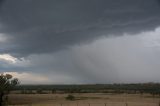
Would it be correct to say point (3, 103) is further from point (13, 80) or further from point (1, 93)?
point (13, 80)

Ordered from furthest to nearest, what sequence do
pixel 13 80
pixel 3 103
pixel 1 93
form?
1. pixel 13 80
2. pixel 1 93
3. pixel 3 103

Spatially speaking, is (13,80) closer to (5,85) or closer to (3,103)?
(5,85)

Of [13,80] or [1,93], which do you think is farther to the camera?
[13,80]

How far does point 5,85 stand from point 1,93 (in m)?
2.85

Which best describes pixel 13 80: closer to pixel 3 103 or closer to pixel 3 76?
pixel 3 76

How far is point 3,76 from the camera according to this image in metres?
68.0

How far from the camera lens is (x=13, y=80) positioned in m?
68.9

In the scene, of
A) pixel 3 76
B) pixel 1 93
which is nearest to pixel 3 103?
pixel 1 93

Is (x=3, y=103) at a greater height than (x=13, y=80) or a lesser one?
lesser

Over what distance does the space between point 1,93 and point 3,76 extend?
197 inches

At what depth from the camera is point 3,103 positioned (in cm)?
5906

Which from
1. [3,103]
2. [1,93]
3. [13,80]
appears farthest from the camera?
[13,80]

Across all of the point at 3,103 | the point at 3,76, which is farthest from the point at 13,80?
the point at 3,103

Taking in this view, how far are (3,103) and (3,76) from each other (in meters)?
10.2
